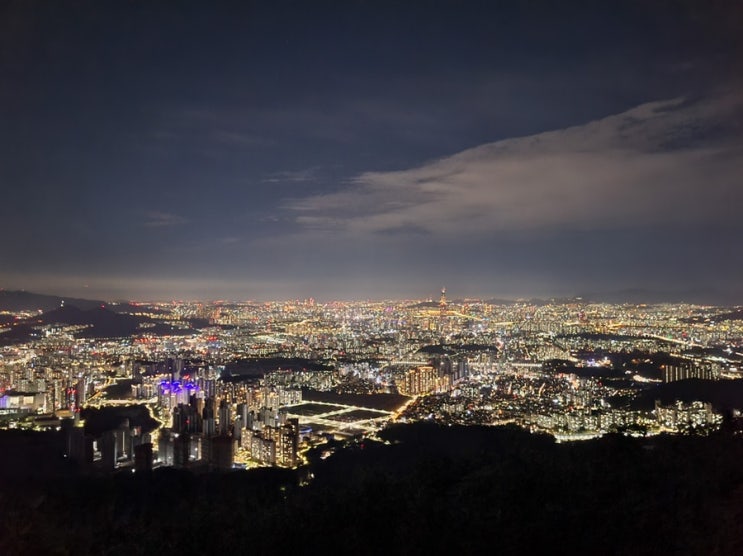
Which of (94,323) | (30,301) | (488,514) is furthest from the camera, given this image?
(94,323)

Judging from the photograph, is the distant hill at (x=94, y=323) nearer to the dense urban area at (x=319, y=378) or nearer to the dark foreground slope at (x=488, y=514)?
the dense urban area at (x=319, y=378)

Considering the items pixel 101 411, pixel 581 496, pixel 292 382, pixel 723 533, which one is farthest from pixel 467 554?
pixel 292 382

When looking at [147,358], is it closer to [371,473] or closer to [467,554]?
[371,473]

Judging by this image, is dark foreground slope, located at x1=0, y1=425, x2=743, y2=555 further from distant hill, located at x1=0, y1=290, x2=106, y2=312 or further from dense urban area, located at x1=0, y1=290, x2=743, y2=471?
distant hill, located at x1=0, y1=290, x2=106, y2=312

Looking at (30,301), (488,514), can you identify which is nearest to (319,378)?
(30,301)

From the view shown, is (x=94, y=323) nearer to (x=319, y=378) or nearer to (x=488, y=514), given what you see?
(x=319, y=378)

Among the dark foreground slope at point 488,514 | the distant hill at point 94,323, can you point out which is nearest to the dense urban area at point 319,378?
the distant hill at point 94,323

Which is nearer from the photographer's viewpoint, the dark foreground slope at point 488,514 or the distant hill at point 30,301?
the dark foreground slope at point 488,514

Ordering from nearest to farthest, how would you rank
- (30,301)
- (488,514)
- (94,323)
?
(488,514) < (30,301) < (94,323)
